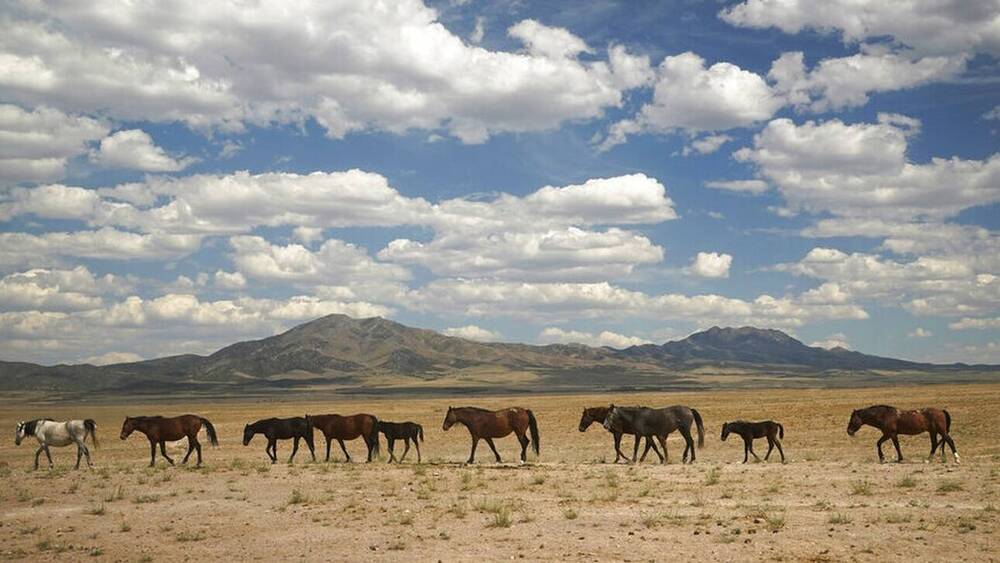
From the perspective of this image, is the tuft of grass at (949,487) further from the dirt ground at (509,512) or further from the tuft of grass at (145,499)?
the tuft of grass at (145,499)

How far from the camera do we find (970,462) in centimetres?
2452

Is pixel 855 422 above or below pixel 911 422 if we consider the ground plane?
below

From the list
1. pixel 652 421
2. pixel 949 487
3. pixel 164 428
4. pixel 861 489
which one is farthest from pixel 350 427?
pixel 949 487

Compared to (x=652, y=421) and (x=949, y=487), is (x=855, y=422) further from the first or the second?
(x=949, y=487)

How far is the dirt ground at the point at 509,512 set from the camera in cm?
1370

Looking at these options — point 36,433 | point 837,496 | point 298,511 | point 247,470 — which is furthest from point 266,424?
point 837,496

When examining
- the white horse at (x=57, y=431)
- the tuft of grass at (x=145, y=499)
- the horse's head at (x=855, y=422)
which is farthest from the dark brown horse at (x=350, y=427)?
the horse's head at (x=855, y=422)

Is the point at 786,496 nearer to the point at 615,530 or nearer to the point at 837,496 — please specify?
the point at 837,496

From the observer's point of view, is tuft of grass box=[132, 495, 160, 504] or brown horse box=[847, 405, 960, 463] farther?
brown horse box=[847, 405, 960, 463]

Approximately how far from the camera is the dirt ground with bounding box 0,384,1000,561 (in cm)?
1370

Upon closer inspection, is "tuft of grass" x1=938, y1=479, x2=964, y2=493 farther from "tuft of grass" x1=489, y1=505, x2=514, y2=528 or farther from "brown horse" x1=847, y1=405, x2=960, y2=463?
"tuft of grass" x1=489, y1=505, x2=514, y2=528

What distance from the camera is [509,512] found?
16688 mm

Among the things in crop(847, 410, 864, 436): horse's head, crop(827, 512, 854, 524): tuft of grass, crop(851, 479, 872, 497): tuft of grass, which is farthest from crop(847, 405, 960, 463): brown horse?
crop(827, 512, 854, 524): tuft of grass

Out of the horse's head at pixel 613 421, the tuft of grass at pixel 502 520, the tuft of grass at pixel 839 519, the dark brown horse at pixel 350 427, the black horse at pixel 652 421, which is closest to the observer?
the tuft of grass at pixel 839 519
